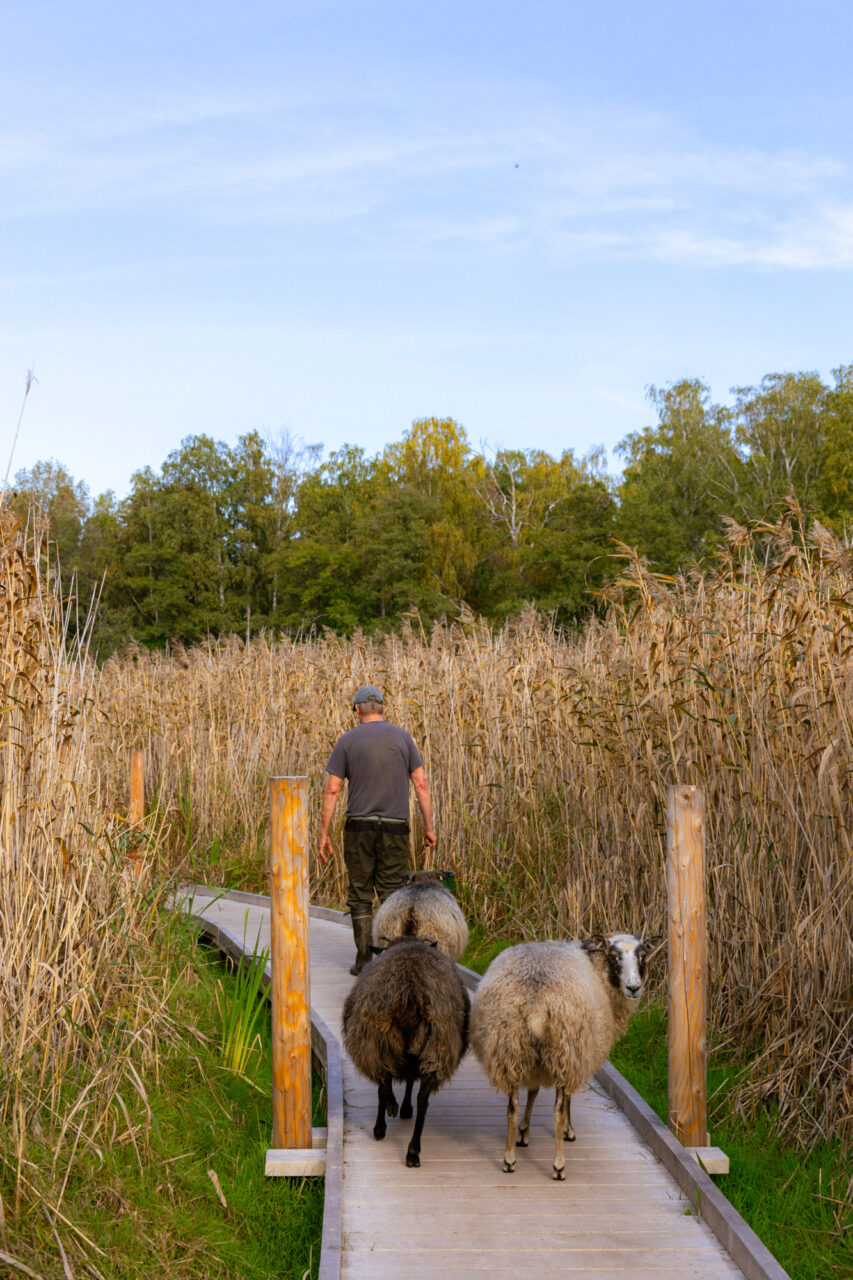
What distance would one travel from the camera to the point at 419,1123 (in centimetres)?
417

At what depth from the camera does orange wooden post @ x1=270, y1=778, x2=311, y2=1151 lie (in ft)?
13.8

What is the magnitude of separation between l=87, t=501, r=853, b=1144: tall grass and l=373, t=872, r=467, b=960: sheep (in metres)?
1.35

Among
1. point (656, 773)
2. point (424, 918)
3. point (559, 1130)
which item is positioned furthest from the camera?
point (656, 773)

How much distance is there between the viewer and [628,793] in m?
6.71

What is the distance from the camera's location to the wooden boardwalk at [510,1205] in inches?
138

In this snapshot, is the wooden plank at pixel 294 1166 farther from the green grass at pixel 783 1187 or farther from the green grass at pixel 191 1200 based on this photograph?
the green grass at pixel 783 1187

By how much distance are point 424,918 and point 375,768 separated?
1.49 meters

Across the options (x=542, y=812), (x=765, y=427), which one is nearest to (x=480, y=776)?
(x=542, y=812)

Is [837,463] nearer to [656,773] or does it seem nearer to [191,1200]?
[656,773]

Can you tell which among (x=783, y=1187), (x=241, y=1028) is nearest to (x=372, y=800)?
(x=241, y=1028)

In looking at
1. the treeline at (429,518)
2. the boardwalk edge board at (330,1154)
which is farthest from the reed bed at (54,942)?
the treeline at (429,518)

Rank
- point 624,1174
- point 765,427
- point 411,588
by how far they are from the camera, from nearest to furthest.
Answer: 1. point 624,1174
2. point 411,588
3. point 765,427

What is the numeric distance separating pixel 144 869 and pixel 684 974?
275cm

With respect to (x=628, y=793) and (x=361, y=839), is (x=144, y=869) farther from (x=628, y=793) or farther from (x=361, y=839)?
(x=628, y=793)
